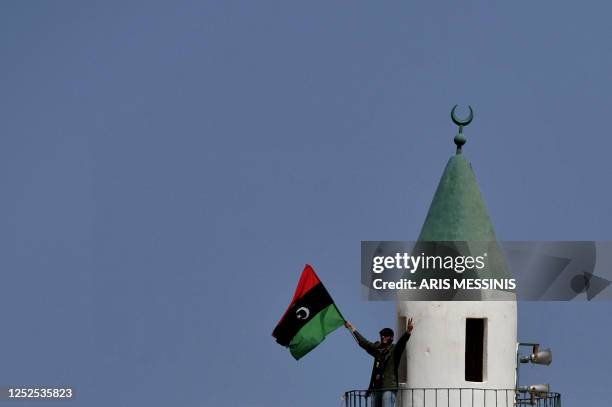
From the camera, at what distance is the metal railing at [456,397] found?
70562mm

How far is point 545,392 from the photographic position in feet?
234

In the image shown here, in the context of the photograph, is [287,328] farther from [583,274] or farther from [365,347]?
[583,274]

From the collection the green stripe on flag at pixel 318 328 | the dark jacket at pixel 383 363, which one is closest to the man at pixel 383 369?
the dark jacket at pixel 383 363

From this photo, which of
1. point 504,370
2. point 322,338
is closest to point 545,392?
point 504,370

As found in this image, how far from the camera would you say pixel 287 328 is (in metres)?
72.7

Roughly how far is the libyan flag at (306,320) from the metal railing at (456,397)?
6.56 feet

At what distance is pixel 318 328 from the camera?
72438 millimetres

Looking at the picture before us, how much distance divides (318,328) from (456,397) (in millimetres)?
4003

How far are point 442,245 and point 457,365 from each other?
2.86 m

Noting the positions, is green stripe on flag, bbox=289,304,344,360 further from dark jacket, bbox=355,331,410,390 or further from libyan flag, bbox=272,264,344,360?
dark jacket, bbox=355,331,410,390

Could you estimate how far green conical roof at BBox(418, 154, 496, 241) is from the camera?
234ft

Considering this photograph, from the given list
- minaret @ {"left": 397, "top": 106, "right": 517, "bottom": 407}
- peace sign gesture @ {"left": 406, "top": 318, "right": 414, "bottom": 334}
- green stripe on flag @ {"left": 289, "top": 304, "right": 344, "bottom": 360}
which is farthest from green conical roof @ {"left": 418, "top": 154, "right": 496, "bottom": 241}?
green stripe on flag @ {"left": 289, "top": 304, "right": 344, "bottom": 360}

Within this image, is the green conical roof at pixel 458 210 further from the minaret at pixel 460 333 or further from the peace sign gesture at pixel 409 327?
the peace sign gesture at pixel 409 327

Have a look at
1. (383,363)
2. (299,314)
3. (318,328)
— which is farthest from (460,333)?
(299,314)
